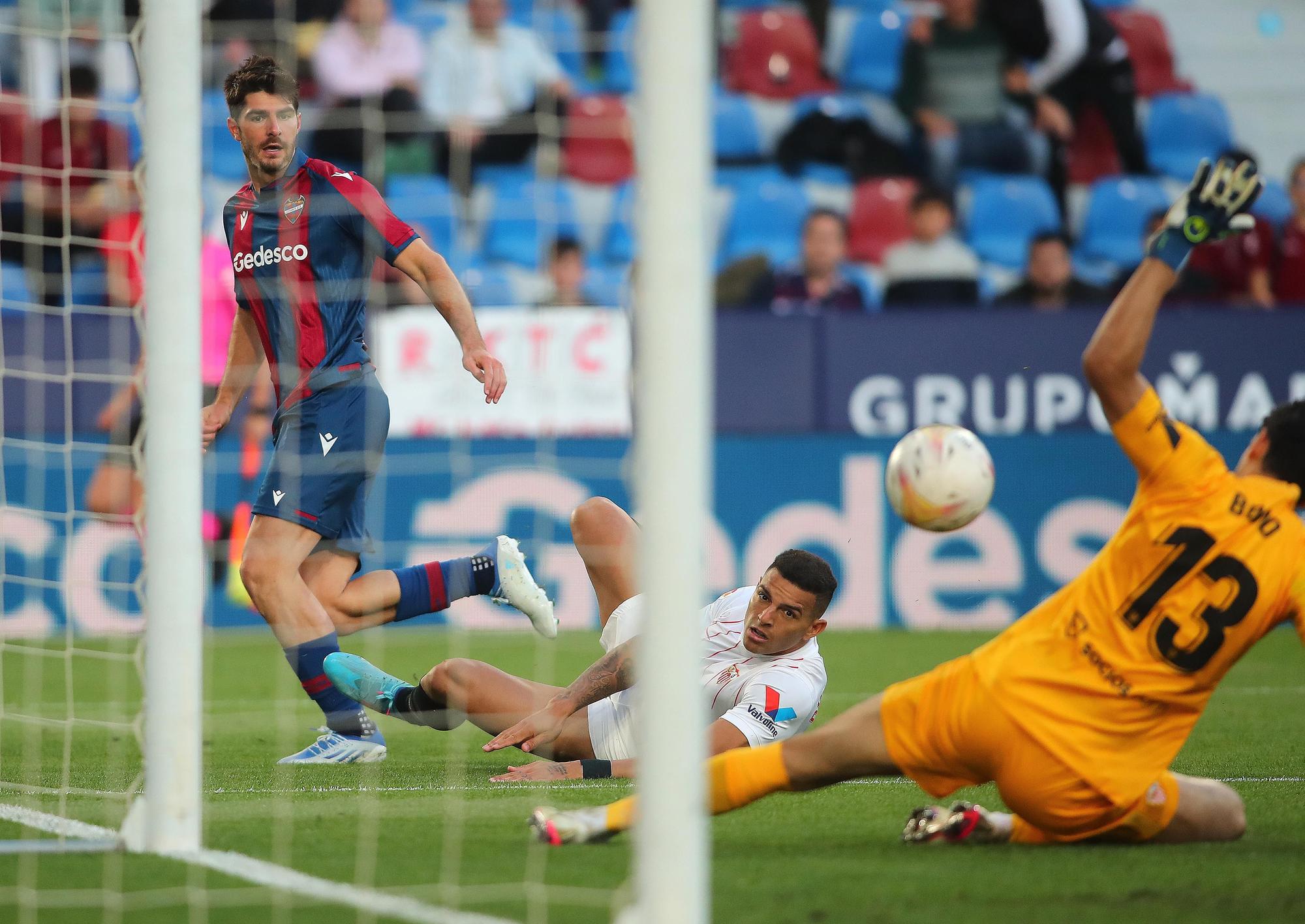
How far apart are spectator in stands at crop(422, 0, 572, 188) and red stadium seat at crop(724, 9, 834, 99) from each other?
1.75 metres

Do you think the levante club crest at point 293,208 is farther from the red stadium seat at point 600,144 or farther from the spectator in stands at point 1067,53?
the spectator in stands at point 1067,53

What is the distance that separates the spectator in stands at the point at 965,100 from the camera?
13117 millimetres

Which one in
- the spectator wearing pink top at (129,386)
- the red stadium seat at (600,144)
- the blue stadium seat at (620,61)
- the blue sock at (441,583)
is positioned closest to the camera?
the blue sock at (441,583)

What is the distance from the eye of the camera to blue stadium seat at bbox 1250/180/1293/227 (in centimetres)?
1298

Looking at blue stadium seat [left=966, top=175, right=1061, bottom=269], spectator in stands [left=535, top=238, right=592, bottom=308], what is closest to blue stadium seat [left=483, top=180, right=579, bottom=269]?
spectator in stands [left=535, top=238, right=592, bottom=308]

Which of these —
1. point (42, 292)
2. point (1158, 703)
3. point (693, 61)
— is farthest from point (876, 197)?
point (693, 61)

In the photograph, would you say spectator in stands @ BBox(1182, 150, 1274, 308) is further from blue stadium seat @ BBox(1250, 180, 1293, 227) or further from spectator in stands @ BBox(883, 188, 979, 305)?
spectator in stands @ BBox(883, 188, 979, 305)

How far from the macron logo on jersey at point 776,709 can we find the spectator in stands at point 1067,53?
9001 mm

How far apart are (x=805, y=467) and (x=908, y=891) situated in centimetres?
674

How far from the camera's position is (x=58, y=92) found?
12.3 metres

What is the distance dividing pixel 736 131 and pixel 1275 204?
13.8 ft

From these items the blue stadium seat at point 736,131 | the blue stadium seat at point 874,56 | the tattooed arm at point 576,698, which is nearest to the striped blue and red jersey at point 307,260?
the tattooed arm at point 576,698

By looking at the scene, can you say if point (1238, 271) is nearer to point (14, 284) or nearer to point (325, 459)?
point (325, 459)

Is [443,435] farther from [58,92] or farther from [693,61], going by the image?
[693,61]
